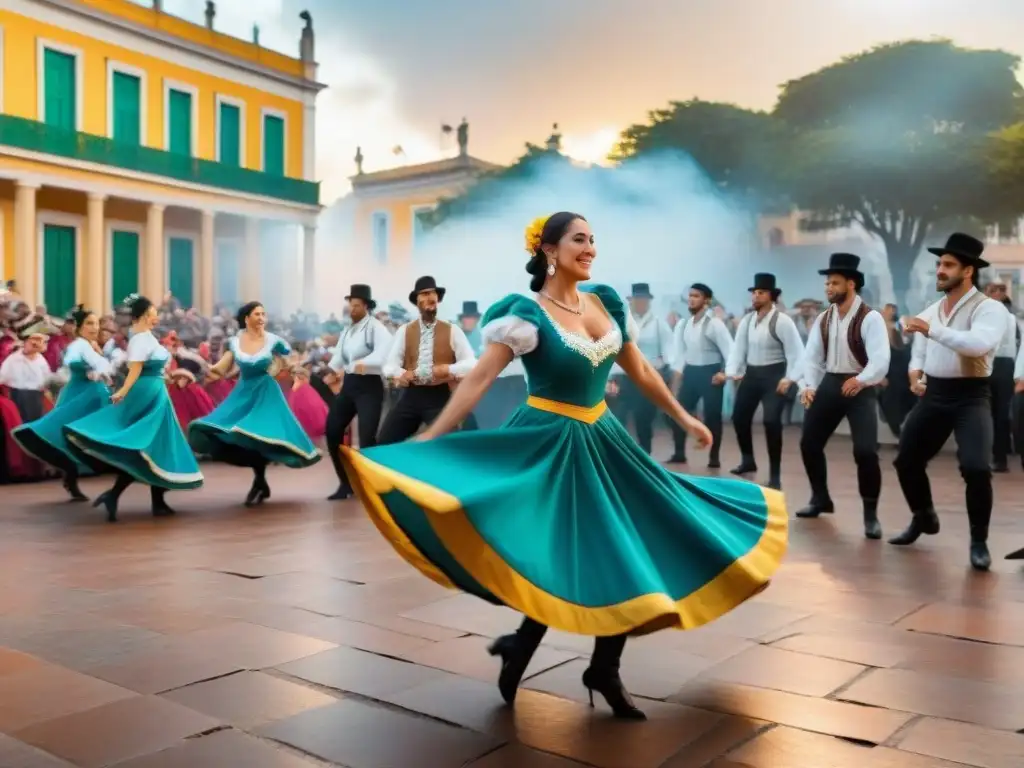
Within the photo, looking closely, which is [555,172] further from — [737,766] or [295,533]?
[737,766]

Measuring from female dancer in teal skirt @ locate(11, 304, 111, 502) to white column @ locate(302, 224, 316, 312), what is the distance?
1418 centimetres

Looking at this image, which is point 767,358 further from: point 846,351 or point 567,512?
point 567,512

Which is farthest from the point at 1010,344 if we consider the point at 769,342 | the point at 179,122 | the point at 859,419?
the point at 179,122

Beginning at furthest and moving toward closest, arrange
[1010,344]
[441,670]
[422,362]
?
[1010,344] → [422,362] → [441,670]

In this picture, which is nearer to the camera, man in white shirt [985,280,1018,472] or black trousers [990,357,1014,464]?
man in white shirt [985,280,1018,472]

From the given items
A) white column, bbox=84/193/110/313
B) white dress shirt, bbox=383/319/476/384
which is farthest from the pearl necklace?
white column, bbox=84/193/110/313

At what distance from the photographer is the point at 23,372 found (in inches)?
397

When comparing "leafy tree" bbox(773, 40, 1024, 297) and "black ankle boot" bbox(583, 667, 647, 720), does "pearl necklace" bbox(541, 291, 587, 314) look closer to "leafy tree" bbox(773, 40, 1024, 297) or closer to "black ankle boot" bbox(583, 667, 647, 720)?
"black ankle boot" bbox(583, 667, 647, 720)

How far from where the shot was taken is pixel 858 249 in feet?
77.9

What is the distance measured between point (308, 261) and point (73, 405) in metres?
15.8

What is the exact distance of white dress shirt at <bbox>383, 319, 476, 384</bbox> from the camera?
26.7 feet

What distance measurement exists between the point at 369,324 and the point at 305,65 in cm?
1795

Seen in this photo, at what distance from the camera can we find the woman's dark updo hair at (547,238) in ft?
12.3

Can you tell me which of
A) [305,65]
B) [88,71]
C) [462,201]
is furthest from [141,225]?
[462,201]
